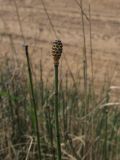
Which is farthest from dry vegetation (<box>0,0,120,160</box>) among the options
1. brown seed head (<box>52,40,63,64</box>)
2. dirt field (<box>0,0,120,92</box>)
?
brown seed head (<box>52,40,63,64</box>)

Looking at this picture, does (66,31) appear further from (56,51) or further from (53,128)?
Answer: (56,51)

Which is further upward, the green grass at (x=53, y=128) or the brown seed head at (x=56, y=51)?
the brown seed head at (x=56, y=51)

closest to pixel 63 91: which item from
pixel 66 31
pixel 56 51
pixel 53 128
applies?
pixel 53 128

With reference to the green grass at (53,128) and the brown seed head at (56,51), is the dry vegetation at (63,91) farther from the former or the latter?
the brown seed head at (56,51)

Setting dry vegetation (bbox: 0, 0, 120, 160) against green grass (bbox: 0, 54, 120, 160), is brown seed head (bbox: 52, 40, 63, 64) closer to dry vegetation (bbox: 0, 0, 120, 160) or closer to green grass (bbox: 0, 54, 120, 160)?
dry vegetation (bbox: 0, 0, 120, 160)

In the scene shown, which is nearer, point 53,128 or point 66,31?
point 53,128

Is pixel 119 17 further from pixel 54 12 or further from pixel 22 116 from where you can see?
pixel 22 116

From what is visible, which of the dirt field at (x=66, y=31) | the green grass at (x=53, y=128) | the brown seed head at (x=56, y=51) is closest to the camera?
the brown seed head at (x=56, y=51)

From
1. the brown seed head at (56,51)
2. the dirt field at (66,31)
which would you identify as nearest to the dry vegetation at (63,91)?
the dirt field at (66,31)
